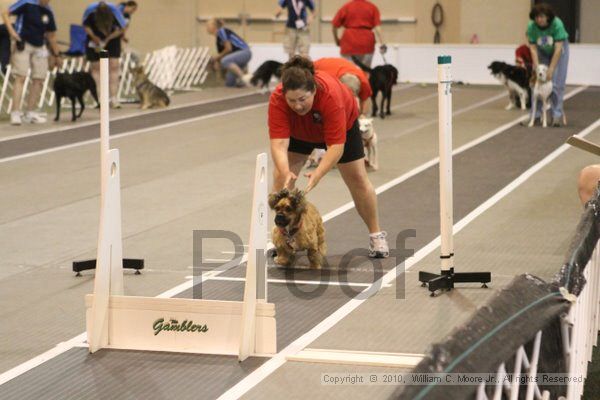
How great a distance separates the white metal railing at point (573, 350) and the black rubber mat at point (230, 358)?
1.49 meters

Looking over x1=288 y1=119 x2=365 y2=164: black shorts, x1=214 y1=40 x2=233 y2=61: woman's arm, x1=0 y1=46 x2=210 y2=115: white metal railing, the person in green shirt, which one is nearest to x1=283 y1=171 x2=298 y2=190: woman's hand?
x1=288 y1=119 x2=365 y2=164: black shorts

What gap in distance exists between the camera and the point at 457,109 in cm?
1589

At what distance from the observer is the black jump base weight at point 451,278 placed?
596cm

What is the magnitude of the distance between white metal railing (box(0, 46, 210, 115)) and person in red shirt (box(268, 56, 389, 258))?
10.9 meters

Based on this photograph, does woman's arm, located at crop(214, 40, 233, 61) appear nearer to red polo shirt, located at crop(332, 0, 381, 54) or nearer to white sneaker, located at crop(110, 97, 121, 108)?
white sneaker, located at crop(110, 97, 121, 108)

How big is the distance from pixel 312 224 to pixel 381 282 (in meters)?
0.52

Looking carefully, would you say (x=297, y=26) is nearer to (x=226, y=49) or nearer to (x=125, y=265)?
(x=226, y=49)

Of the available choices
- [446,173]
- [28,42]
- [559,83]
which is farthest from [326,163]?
[28,42]

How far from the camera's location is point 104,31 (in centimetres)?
1580

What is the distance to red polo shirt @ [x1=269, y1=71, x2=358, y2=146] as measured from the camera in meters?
6.01

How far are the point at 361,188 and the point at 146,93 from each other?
10099mm

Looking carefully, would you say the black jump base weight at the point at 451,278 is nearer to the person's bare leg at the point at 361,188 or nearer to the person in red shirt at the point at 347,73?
the person's bare leg at the point at 361,188

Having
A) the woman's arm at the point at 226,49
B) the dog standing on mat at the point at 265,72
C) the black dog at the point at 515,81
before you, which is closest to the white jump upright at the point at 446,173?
the black dog at the point at 515,81

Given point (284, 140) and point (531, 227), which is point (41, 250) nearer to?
point (284, 140)
